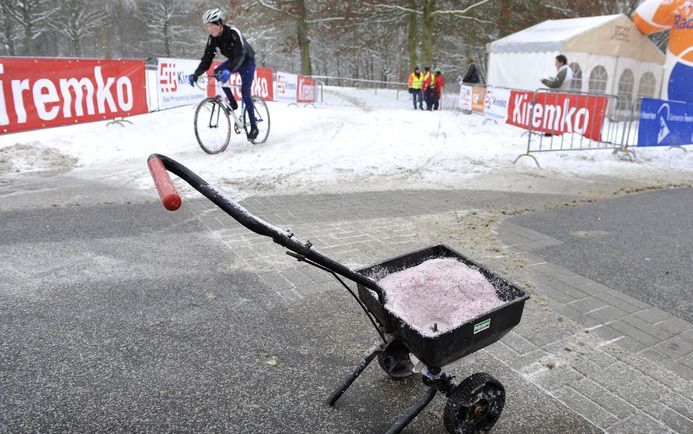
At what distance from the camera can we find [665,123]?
37.4 feet

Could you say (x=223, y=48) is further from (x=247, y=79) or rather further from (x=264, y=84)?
(x=264, y=84)

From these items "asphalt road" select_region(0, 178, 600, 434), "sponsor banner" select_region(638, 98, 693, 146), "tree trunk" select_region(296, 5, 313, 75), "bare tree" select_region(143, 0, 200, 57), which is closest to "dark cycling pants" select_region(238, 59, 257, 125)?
"asphalt road" select_region(0, 178, 600, 434)

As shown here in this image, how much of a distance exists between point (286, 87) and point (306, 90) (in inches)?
62.8

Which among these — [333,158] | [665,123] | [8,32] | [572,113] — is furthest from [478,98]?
[8,32]

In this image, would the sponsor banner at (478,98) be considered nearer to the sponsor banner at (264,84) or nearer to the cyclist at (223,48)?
the sponsor banner at (264,84)

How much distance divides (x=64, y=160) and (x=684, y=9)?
62.2 ft

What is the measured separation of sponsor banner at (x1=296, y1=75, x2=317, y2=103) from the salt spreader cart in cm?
1904

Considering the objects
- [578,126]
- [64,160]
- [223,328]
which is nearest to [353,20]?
[578,126]

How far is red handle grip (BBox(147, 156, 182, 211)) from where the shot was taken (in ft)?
5.61

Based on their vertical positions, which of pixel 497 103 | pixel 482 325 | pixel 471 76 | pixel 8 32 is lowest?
pixel 482 325

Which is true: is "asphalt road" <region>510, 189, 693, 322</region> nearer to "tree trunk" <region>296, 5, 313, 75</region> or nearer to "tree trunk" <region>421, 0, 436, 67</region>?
"tree trunk" <region>421, 0, 436, 67</region>

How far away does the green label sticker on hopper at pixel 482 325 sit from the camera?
7.30 ft

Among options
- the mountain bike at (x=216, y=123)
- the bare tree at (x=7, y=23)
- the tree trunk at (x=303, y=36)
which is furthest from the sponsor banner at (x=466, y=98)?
the bare tree at (x=7, y=23)

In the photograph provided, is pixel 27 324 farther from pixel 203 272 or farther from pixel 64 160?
pixel 64 160
